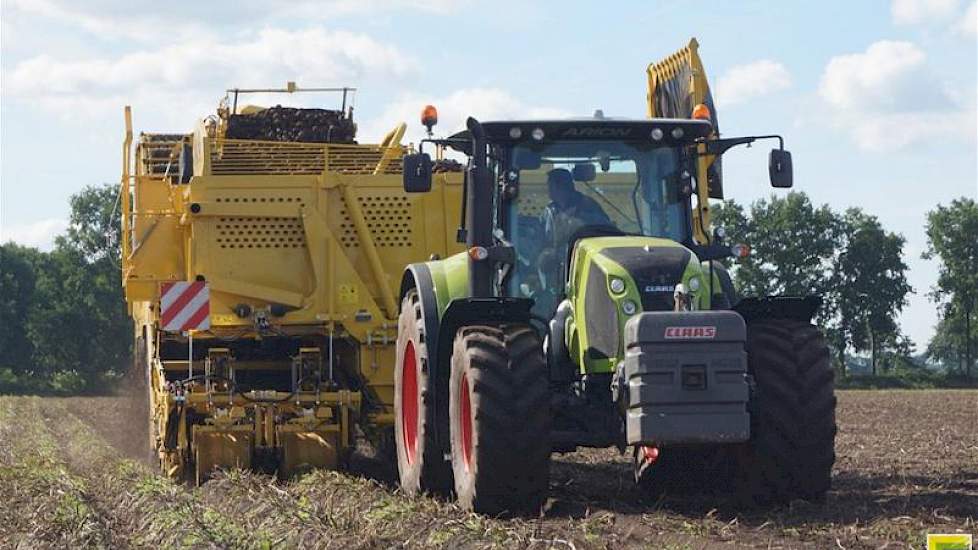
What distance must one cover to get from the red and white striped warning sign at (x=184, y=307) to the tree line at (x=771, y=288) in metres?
51.7

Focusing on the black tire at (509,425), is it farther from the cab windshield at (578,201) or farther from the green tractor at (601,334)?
the cab windshield at (578,201)

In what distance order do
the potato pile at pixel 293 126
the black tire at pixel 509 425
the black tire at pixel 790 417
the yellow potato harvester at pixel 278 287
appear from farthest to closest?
the potato pile at pixel 293 126 < the yellow potato harvester at pixel 278 287 < the black tire at pixel 790 417 < the black tire at pixel 509 425

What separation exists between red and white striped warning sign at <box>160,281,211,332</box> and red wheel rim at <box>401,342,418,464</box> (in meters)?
2.31

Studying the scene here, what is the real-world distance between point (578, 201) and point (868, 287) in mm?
61636

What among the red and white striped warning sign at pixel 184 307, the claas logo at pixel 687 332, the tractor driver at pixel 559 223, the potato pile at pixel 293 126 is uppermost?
the potato pile at pixel 293 126

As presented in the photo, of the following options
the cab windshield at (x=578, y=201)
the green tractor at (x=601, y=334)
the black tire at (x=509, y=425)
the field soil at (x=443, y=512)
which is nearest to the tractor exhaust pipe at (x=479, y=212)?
the green tractor at (x=601, y=334)

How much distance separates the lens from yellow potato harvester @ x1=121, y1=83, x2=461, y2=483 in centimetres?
1270

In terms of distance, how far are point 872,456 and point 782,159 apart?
541 cm

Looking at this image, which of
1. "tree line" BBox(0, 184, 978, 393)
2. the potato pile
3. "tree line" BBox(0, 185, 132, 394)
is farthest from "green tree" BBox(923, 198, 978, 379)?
the potato pile

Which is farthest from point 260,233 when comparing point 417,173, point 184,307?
point 417,173

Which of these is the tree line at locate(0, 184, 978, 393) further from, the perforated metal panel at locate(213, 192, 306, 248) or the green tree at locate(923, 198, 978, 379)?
the perforated metal panel at locate(213, 192, 306, 248)

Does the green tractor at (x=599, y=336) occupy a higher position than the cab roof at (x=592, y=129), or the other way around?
the cab roof at (x=592, y=129)

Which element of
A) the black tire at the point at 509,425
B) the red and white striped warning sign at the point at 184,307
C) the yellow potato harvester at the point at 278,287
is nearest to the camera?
the black tire at the point at 509,425

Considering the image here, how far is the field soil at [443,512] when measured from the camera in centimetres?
811
